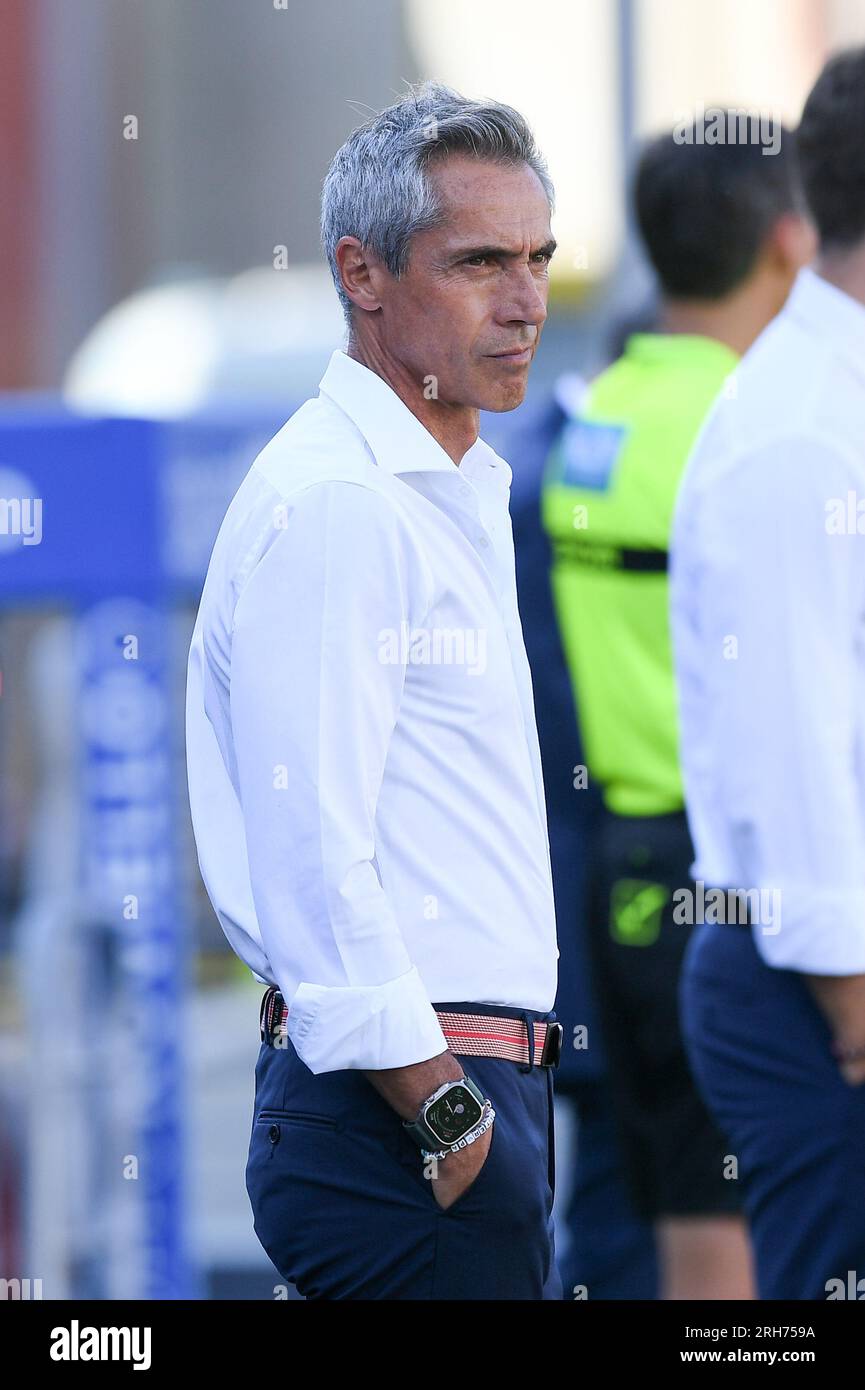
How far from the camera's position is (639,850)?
2936mm

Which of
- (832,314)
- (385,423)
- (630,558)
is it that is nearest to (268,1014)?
(385,423)

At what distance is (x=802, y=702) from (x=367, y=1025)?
62 cm

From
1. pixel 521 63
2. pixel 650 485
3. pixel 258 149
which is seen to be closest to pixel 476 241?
pixel 650 485

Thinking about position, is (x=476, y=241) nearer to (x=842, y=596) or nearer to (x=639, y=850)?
(x=842, y=596)

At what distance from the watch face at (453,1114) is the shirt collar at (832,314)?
0.91 m

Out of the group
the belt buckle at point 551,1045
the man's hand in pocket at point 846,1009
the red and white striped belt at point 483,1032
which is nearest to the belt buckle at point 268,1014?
the red and white striped belt at point 483,1032

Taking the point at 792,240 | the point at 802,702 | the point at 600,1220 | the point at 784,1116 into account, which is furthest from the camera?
the point at 600,1220

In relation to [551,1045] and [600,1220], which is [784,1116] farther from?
[600,1220]

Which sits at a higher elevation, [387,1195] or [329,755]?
[329,755]

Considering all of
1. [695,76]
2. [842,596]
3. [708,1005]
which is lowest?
[708,1005]

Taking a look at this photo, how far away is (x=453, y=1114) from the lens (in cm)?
175

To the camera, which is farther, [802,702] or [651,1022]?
[651,1022]
